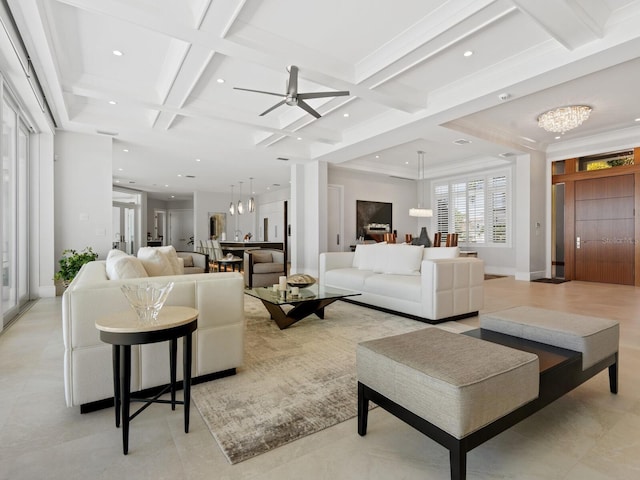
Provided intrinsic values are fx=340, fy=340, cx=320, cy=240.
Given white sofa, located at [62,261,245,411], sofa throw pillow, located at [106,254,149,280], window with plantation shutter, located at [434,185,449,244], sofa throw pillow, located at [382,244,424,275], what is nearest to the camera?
white sofa, located at [62,261,245,411]

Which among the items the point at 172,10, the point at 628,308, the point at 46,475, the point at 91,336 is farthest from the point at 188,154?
the point at 628,308

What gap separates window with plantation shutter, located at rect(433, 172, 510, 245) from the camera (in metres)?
8.55

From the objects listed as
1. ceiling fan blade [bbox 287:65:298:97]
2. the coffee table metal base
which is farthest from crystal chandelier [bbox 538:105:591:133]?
the coffee table metal base

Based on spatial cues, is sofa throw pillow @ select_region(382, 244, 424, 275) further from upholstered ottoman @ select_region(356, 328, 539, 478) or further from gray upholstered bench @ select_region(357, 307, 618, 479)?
upholstered ottoman @ select_region(356, 328, 539, 478)

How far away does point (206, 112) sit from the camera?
5.09m

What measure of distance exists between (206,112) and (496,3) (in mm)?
3892

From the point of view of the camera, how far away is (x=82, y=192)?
225 inches

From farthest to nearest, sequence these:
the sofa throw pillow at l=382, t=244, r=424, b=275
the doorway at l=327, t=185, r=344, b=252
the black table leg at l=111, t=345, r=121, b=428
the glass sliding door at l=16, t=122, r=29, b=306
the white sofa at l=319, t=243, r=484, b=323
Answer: the doorway at l=327, t=185, r=344, b=252, the glass sliding door at l=16, t=122, r=29, b=306, the sofa throw pillow at l=382, t=244, r=424, b=275, the white sofa at l=319, t=243, r=484, b=323, the black table leg at l=111, t=345, r=121, b=428

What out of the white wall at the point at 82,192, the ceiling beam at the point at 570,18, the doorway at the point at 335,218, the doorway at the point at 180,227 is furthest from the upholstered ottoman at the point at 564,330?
the doorway at the point at 180,227

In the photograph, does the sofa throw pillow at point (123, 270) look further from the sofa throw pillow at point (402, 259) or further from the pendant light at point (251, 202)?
the pendant light at point (251, 202)

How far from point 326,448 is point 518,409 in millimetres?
850

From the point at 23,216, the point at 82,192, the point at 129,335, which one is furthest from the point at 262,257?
the point at 129,335

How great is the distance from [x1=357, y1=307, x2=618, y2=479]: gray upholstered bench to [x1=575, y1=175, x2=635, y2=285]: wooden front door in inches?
250

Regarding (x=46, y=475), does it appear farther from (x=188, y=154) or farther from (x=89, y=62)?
(x=188, y=154)
